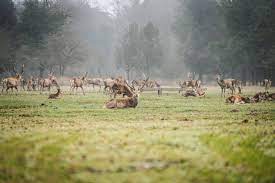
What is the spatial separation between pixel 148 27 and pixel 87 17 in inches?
1048

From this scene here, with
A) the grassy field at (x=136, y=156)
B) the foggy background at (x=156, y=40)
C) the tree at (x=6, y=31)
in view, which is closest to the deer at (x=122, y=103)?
the grassy field at (x=136, y=156)

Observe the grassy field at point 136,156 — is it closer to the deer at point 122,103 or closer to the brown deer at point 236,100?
the deer at point 122,103

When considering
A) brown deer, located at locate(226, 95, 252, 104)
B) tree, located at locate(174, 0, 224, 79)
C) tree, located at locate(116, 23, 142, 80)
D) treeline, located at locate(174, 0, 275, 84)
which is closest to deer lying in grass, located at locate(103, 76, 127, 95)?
brown deer, located at locate(226, 95, 252, 104)

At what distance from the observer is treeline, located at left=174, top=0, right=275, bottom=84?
5309 cm

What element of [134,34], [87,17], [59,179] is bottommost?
Answer: [59,179]

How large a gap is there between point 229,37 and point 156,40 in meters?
15.1

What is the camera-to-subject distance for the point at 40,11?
61.4 meters

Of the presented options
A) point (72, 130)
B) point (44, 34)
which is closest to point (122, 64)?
point (44, 34)

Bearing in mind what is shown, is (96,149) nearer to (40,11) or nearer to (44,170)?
(44,170)

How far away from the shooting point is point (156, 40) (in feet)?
233

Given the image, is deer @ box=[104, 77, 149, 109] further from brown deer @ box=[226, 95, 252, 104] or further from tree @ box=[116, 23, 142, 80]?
tree @ box=[116, 23, 142, 80]

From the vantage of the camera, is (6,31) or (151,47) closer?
(6,31)

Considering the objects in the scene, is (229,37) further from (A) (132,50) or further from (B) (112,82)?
(B) (112,82)

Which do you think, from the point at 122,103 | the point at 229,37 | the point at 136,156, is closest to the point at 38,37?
the point at 229,37
